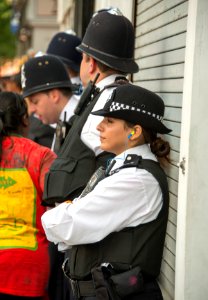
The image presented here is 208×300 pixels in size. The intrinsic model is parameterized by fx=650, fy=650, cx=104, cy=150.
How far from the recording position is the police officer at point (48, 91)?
4.80 metres

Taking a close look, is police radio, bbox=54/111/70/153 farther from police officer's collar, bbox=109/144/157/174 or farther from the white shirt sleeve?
the white shirt sleeve

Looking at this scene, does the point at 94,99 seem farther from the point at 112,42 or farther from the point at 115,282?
the point at 115,282

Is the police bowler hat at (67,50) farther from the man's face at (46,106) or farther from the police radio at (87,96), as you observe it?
the police radio at (87,96)

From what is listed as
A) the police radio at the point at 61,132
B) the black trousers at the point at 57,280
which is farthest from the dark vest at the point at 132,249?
the police radio at the point at 61,132

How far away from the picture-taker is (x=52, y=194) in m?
3.64

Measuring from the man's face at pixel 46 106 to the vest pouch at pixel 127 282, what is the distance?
2.00 m

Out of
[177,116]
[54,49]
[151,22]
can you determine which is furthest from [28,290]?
[54,49]

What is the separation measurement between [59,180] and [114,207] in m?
0.66

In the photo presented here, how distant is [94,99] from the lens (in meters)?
3.73

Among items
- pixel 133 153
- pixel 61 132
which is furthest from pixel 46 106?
pixel 133 153

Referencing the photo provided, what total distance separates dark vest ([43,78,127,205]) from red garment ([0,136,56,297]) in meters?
0.21

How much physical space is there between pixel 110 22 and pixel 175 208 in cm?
116

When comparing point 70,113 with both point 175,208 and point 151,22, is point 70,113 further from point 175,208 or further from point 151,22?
point 175,208

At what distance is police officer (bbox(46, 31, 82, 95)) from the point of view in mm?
6281
